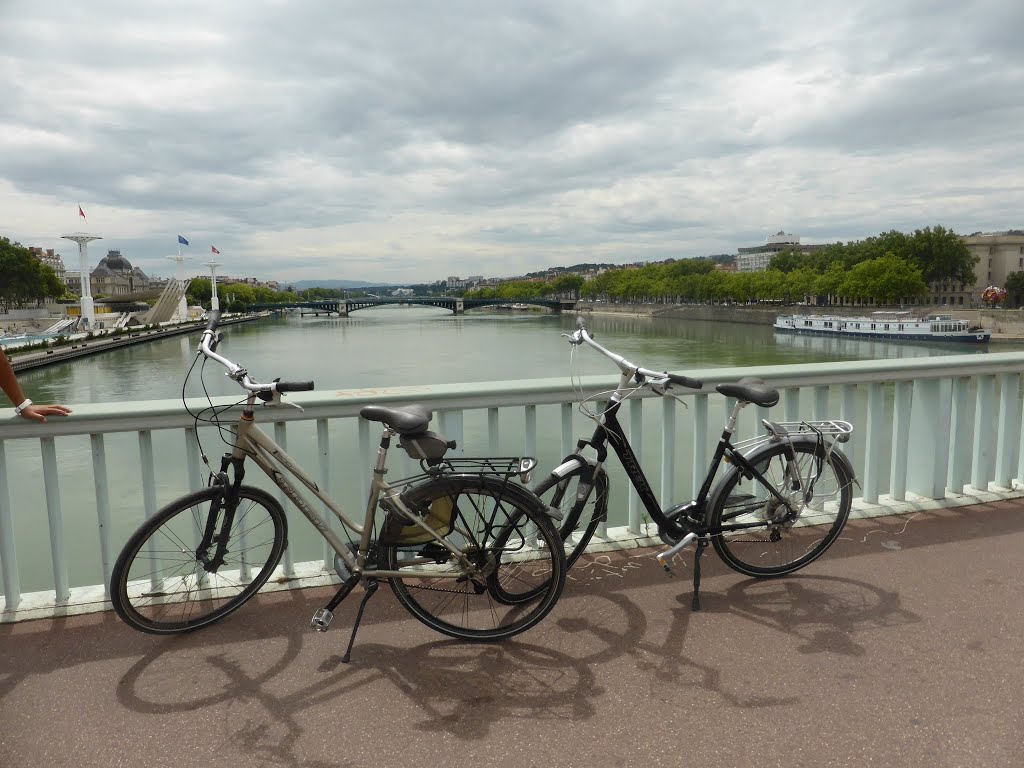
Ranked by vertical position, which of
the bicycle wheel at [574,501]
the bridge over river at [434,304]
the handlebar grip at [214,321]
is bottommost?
the bridge over river at [434,304]

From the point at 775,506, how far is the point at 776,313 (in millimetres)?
74575

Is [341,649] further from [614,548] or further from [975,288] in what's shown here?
[975,288]

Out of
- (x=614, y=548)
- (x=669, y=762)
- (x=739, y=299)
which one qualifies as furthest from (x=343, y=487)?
(x=739, y=299)

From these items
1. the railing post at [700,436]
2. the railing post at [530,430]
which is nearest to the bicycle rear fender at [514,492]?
the railing post at [530,430]

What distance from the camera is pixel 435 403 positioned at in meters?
2.80

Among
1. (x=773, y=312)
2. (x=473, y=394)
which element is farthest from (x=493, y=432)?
(x=773, y=312)

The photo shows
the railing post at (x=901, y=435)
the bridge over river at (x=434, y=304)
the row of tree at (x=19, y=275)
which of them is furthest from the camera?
the bridge over river at (x=434, y=304)

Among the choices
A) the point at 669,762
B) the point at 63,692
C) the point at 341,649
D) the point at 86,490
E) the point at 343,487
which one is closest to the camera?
the point at 669,762

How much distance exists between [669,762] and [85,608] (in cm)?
200

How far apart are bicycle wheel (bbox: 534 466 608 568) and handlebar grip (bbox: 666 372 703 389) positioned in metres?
0.42

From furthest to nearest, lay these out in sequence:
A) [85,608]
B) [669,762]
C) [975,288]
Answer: [975,288] < [85,608] < [669,762]

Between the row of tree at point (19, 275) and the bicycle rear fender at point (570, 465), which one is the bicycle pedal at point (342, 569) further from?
the row of tree at point (19, 275)

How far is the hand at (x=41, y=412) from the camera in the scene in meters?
2.45

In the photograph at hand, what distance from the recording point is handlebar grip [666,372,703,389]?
2.75 metres
